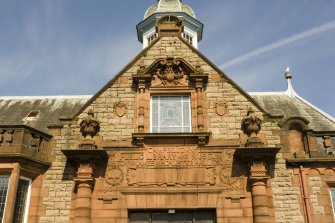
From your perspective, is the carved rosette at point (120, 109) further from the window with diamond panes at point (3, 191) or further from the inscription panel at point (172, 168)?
the window with diamond panes at point (3, 191)

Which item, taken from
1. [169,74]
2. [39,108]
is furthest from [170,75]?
[39,108]

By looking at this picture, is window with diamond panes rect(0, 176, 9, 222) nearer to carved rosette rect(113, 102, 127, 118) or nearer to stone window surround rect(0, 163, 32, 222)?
stone window surround rect(0, 163, 32, 222)

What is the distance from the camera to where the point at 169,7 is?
86.0ft

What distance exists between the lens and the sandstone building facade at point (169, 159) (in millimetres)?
11859

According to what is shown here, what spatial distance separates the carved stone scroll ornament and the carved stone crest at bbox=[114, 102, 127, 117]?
4.72 ft

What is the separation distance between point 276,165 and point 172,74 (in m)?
5.12

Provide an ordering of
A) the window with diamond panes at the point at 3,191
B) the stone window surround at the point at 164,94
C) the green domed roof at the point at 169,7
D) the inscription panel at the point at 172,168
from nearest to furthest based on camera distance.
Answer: the window with diamond panes at the point at 3,191 → the inscription panel at the point at 172,168 → the stone window surround at the point at 164,94 → the green domed roof at the point at 169,7

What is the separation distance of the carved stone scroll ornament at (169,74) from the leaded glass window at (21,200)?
19.3 ft

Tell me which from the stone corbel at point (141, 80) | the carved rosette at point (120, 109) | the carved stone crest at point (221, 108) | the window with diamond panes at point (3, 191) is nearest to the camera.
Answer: the window with diamond panes at point (3, 191)

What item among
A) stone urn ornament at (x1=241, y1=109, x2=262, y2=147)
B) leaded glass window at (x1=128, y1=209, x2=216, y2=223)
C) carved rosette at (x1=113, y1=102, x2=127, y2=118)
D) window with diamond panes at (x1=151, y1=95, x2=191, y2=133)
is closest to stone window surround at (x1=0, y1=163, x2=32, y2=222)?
leaded glass window at (x1=128, y1=209, x2=216, y2=223)

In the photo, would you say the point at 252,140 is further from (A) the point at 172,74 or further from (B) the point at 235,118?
(A) the point at 172,74

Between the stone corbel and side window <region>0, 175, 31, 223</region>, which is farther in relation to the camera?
the stone corbel

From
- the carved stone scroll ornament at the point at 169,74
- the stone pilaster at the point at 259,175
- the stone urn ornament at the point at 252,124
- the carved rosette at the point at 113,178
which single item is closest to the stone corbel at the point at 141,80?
the carved stone scroll ornament at the point at 169,74

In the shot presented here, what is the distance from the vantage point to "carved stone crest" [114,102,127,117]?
44.3ft
